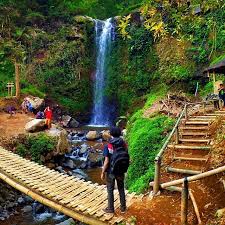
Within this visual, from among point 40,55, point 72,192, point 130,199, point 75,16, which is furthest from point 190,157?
point 75,16

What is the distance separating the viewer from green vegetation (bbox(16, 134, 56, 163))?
1273 centimetres

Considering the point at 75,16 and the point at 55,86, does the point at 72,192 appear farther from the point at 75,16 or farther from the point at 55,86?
the point at 75,16

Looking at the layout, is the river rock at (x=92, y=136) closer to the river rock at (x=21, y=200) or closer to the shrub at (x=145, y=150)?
the river rock at (x=21, y=200)

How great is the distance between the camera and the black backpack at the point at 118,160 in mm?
5262

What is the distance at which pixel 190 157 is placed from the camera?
24.5 feet

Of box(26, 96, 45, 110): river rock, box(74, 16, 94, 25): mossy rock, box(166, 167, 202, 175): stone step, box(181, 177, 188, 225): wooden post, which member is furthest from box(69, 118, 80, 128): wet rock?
box(181, 177, 188, 225): wooden post

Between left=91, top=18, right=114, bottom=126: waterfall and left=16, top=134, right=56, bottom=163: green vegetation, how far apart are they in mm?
9213

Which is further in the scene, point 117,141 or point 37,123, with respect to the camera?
point 37,123

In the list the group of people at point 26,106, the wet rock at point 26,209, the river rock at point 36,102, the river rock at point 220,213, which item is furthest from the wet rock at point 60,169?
the river rock at point 220,213

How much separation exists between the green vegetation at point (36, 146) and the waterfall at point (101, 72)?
9213 millimetres

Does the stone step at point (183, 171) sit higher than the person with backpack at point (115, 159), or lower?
lower

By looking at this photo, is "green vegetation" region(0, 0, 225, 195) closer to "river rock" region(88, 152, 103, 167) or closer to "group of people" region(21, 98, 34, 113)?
"group of people" region(21, 98, 34, 113)

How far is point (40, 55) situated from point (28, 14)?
12.8 feet

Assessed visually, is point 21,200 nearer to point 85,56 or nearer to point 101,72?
point 101,72
